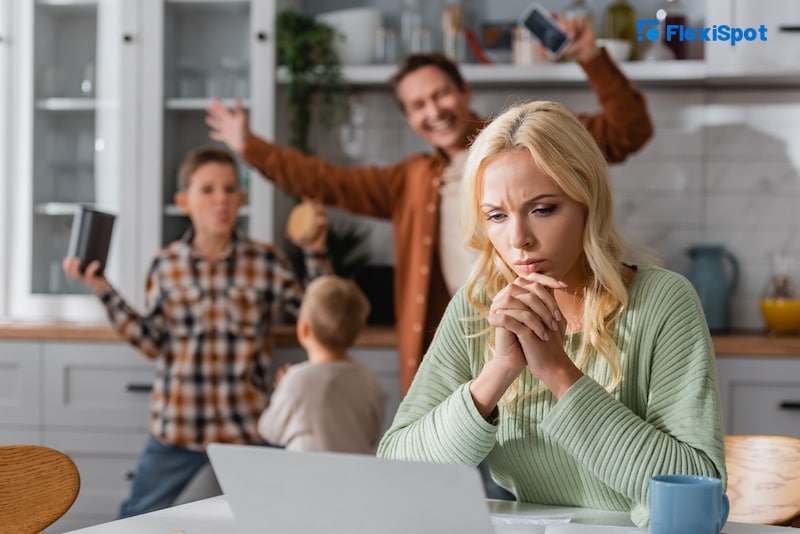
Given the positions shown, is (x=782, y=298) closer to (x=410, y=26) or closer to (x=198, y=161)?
(x=410, y=26)

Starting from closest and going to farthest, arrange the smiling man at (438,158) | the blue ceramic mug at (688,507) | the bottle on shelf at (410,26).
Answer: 1. the blue ceramic mug at (688,507)
2. the smiling man at (438,158)
3. the bottle on shelf at (410,26)

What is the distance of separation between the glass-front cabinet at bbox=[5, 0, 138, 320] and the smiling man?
0.83m

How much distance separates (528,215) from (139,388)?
7.29ft

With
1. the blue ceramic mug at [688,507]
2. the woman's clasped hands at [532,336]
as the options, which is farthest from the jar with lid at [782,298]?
the blue ceramic mug at [688,507]

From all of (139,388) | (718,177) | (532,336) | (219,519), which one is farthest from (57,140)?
(532,336)

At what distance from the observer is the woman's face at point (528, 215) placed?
1415 millimetres

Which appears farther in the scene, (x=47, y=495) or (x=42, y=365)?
(x=42, y=365)

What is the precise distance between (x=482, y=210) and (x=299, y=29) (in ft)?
7.14

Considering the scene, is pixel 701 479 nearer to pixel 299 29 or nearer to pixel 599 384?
pixel 599 384

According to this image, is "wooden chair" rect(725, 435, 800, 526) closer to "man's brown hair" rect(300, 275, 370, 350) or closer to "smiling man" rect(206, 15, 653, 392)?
"man's brown hair" rect(300, 275, 370, 350)

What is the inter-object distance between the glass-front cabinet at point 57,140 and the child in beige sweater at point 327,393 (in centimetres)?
129

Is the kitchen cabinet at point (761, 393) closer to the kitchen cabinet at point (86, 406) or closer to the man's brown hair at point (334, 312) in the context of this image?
the man's brown hair at point (334, 312)

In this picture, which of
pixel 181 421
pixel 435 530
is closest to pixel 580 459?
pixel 435 530

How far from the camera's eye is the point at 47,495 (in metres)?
1.46
